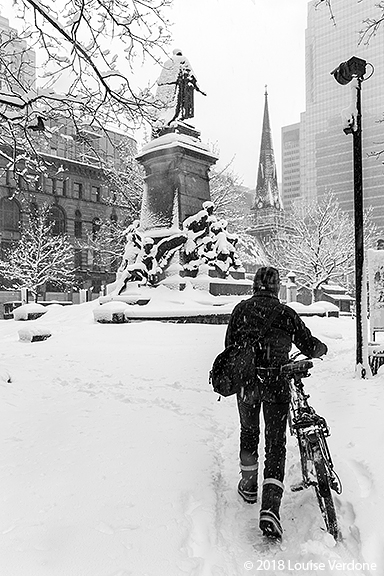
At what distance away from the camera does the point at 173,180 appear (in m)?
18.1

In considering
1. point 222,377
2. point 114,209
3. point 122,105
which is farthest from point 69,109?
point 114,209

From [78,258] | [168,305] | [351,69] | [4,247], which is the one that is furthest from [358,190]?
[78,258]

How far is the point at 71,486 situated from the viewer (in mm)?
3756

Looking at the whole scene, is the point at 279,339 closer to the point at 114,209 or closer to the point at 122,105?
the point at 122,105

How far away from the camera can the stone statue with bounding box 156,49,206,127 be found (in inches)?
767

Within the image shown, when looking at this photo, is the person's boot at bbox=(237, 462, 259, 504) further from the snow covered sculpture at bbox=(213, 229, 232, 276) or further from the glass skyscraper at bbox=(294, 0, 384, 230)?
the glass skyscraper at bbox=(294, 0, 384, 230)

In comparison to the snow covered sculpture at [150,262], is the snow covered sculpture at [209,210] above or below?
above

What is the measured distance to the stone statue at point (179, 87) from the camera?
63.9 feet

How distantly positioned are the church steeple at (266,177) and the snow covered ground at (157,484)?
6589 cm

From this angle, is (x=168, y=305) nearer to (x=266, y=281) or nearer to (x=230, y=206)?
(x=266, y=281)

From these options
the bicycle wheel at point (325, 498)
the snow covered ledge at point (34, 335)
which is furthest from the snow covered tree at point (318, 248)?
the bicycle wheel at point (325, 498)

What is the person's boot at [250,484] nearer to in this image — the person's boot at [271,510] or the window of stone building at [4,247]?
the person's boot at [271,510]

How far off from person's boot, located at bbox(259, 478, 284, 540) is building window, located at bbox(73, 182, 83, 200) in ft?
190

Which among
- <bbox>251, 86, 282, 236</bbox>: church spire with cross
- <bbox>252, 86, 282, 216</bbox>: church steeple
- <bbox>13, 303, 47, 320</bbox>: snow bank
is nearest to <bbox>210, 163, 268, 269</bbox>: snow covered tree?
<bbox>13, 303, 47, 320</bbox>: snow bank
